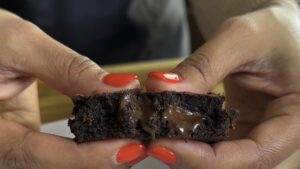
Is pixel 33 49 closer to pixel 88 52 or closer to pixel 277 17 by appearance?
pixel 277 17

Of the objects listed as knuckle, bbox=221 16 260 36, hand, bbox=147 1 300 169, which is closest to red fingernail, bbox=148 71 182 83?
hand, bbox=147 1 300 169

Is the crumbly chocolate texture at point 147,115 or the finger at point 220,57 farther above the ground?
the finger at point 220,57

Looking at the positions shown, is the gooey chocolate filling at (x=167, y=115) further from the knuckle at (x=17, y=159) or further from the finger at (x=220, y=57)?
the knuckle at (x=17, y=159)

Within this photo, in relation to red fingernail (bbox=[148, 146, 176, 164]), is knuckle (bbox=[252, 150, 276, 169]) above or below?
below

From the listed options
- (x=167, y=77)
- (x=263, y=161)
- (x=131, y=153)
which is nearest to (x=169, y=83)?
(x=167, y=77)

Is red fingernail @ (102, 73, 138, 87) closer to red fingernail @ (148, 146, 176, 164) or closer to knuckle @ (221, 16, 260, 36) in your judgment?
red fingernail @ (148, 146, 176, 164)

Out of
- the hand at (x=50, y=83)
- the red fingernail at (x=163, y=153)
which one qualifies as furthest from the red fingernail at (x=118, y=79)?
the red fingernail at (x=163, y=153)

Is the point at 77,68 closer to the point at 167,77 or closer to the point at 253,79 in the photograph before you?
the point at 167,77
